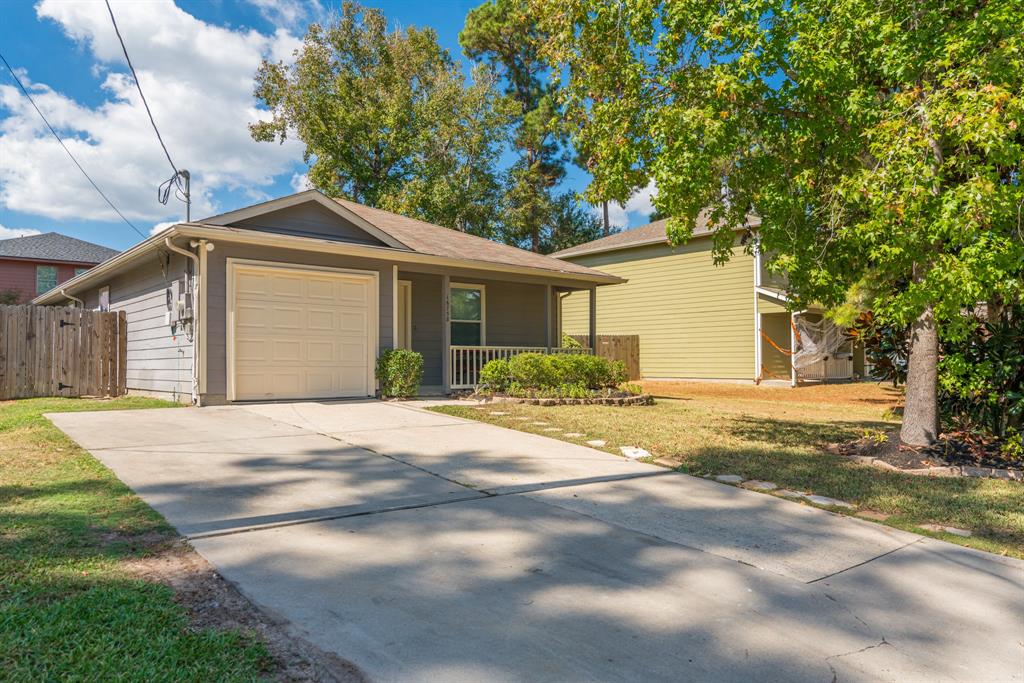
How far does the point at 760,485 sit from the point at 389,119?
24641mm

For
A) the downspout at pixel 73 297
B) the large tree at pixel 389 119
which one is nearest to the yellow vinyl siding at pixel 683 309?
the large tree at pixel 389 119

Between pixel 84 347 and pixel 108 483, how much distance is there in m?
9.47

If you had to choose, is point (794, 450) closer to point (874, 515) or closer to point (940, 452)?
point (940, 452)

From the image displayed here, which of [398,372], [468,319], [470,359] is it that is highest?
[468,319]

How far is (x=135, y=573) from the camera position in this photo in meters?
2.78

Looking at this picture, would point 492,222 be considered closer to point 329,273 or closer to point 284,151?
point 284,151

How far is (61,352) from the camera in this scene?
11820mm

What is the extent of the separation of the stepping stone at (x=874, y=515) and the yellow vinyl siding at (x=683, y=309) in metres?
14.0

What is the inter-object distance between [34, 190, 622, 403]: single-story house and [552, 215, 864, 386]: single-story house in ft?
18.0

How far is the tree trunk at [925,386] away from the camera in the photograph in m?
6.52

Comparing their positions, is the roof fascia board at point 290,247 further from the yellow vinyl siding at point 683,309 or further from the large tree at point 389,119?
the large tree at point 389,119

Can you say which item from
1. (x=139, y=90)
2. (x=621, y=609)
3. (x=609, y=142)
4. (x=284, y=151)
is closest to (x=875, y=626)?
(x=621, y=609)

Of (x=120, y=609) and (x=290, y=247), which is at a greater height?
(x=290, y=247)

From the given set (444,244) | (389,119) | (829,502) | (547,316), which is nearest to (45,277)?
(389,119)
